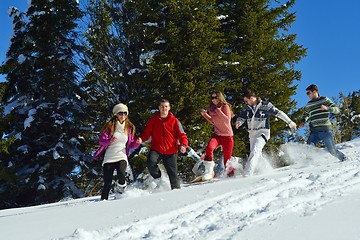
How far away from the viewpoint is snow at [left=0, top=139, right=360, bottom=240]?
277cm

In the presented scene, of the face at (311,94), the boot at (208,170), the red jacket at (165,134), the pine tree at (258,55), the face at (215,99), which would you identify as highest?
the pine tree at (258,55)

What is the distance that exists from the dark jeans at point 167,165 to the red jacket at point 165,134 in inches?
3.6

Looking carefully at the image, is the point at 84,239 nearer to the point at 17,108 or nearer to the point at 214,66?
the point at 214,66

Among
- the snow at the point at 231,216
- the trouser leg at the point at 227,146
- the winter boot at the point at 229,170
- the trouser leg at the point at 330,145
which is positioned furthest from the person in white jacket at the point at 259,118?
the snow at the point at 231,216

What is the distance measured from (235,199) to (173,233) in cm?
123

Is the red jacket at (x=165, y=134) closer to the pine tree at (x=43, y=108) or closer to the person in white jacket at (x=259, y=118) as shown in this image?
the person in white jacket at (x=259, y=118)

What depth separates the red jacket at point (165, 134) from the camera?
6625 millimetres

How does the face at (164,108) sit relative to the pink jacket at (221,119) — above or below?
above

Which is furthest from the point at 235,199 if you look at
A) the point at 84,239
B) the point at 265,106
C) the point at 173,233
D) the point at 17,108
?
the point at 17,108

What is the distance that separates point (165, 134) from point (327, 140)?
3557mm

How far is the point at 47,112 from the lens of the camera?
562 inches

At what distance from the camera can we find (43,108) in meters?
14.0

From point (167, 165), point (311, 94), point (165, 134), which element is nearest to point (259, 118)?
point (311, 94)

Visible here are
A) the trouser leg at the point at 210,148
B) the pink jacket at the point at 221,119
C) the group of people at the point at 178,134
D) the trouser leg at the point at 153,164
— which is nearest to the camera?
the group of people at the point at 178,134
